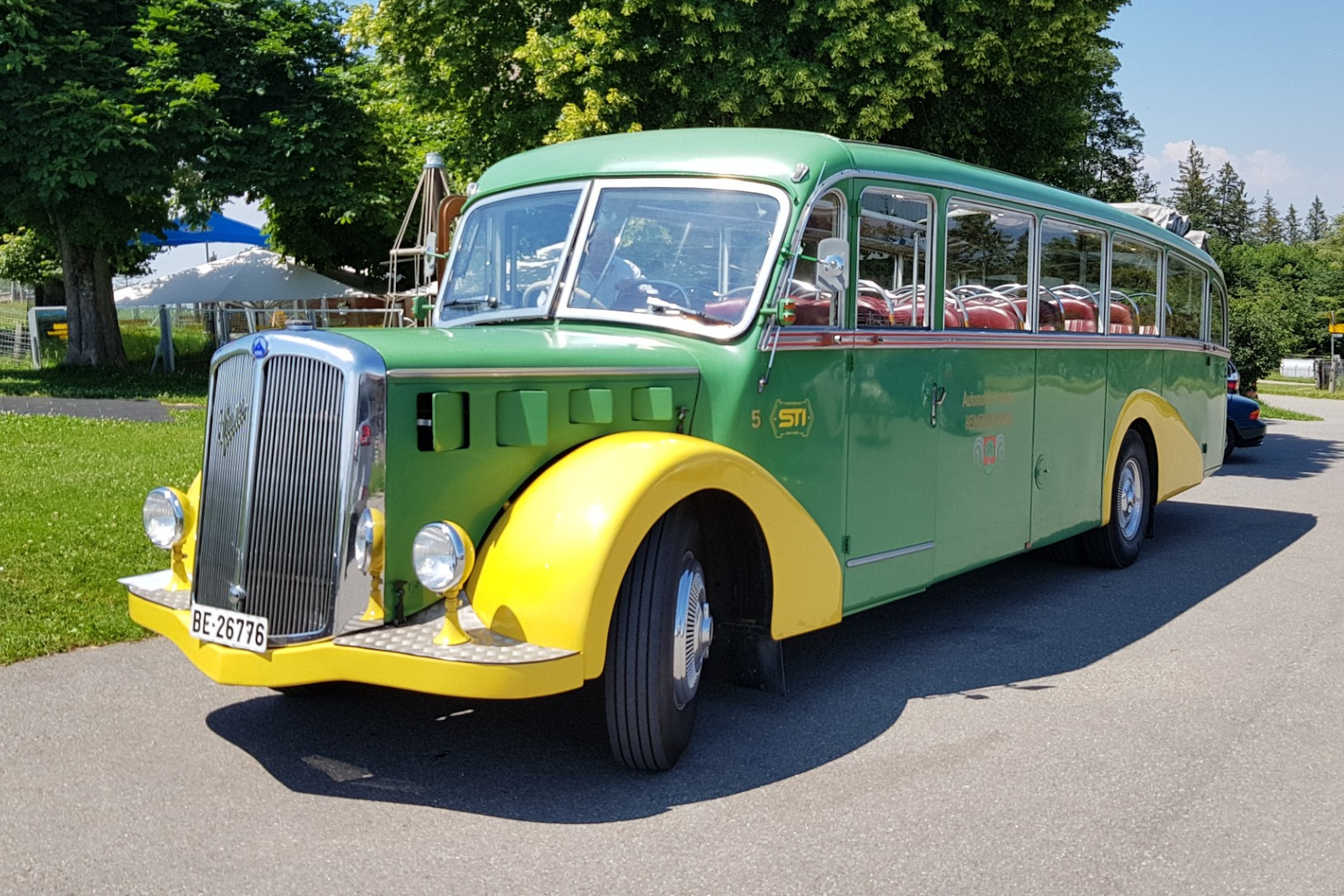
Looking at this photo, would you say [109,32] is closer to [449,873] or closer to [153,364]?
[153,364]

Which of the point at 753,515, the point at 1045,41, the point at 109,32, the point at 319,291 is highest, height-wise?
the point at 109,32

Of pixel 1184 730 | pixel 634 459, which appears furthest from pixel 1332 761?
pixel 634 459

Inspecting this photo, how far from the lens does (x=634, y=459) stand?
438 cm

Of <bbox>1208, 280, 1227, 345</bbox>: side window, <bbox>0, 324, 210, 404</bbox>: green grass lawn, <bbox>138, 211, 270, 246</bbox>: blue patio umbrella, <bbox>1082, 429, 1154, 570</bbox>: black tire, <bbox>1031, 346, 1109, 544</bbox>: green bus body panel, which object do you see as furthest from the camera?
<bbox>138, 211, 270, 246</bbox>: blue patio umbrella

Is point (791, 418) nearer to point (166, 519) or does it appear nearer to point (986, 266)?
point (986, 266)

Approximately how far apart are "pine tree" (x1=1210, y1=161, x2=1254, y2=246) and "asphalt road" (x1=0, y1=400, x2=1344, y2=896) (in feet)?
348

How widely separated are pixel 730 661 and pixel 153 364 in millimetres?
21621

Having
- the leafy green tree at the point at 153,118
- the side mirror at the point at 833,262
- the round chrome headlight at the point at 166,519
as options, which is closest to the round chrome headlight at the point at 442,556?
the round chrome headlight at the point at 166,519

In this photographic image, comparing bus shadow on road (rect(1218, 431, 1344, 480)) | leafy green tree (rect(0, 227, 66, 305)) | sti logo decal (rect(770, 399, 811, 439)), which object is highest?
leafy green tree (rect(0, 227, 66, 305))

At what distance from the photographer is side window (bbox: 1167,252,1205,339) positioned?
933 cm

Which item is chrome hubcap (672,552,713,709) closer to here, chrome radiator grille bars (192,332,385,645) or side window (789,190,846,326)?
chrome radiator grille bars (192,332,385,645)

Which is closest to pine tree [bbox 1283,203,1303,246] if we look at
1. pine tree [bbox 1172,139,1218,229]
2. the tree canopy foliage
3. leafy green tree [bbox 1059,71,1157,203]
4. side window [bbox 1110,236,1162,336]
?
the tree canopy foliage

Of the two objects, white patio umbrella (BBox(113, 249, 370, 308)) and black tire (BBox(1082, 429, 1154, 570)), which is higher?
white patio umbrella (BBox(113, 249, 370, 308))

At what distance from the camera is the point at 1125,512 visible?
28.7 feet
